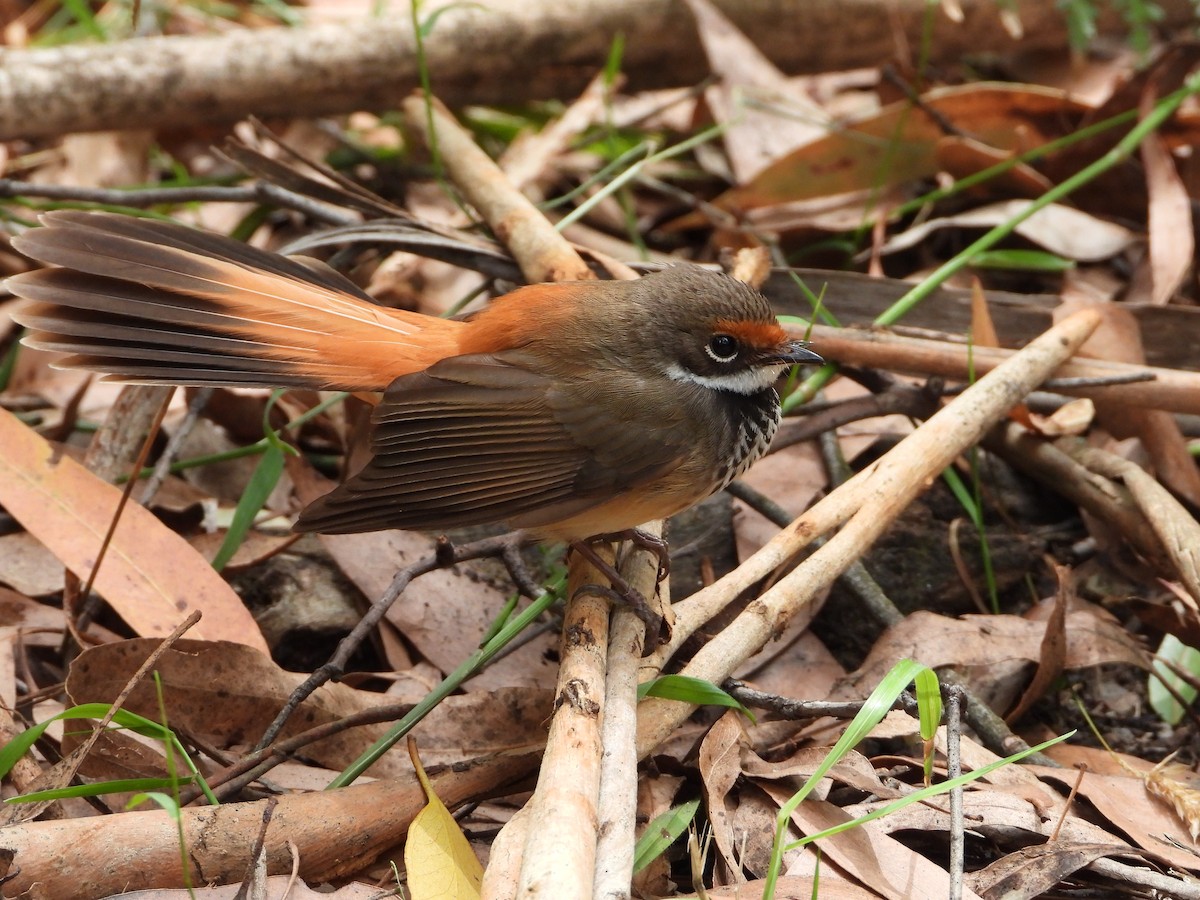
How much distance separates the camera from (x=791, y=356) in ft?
11.6

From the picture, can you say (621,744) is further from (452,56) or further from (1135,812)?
(452,56)

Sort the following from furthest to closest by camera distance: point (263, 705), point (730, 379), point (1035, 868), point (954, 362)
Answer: point (954, 362)
point (730, 379)
point (263, 705)
point (1035, 868)

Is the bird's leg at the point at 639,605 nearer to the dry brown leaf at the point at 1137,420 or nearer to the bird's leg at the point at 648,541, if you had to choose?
the bird's leg at the point at 648,541

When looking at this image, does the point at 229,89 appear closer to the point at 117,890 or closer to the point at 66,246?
the point at 66,246

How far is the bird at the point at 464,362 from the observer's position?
10.5 ft

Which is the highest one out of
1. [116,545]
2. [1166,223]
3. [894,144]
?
[894,144]

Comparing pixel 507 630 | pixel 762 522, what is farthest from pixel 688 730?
pixel 762 522

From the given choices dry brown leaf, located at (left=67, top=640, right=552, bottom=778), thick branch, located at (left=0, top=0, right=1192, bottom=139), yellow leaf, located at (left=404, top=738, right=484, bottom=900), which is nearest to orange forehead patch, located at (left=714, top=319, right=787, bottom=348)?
dry brown leaf, located at (left=67, top=640, right=552, bottom=778)

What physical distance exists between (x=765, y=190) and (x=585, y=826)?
3.48m

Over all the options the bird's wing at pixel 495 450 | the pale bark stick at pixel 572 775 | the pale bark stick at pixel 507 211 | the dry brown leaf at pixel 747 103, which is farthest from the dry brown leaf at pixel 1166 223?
the pale bark stick at pixel 572 775

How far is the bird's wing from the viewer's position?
10.5 ft

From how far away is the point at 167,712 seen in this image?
3154mm

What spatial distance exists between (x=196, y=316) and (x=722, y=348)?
1.43 meters

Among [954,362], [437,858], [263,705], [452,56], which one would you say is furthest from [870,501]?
[452,56]
